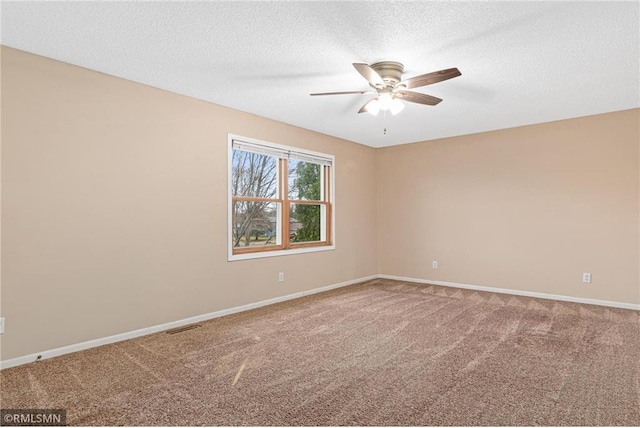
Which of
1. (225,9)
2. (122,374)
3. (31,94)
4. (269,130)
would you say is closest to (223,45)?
(225,9)

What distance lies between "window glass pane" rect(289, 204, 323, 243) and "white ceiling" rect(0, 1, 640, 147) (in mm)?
1774

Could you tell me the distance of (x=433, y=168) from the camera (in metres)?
6.11

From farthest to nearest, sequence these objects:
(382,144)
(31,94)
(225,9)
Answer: (382,144), (31,94), (225,9)

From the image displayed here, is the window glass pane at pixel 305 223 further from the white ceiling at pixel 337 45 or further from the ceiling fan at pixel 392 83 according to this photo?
the ceiling fan at pixel 392 83

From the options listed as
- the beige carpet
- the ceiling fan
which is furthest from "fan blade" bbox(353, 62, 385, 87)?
the beige carpet

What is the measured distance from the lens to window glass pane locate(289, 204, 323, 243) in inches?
210

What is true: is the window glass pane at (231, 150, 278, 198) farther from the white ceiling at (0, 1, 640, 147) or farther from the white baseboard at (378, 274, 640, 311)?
the white baseboard at (378, 274, 640, 311)

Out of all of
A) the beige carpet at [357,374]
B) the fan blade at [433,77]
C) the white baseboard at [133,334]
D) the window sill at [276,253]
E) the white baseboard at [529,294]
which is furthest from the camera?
the white baseboard at [529,294]

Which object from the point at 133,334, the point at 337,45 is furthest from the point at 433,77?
the point at 133,334

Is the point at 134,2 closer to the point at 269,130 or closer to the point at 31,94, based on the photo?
the point at 31,94

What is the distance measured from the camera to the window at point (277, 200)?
14.9 ft

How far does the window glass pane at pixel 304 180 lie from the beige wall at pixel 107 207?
0.89 meters

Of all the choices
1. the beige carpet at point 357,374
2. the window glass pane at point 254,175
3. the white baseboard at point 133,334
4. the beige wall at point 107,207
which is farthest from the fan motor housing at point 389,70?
the white baseboard at point 133,334

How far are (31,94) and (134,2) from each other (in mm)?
1356
